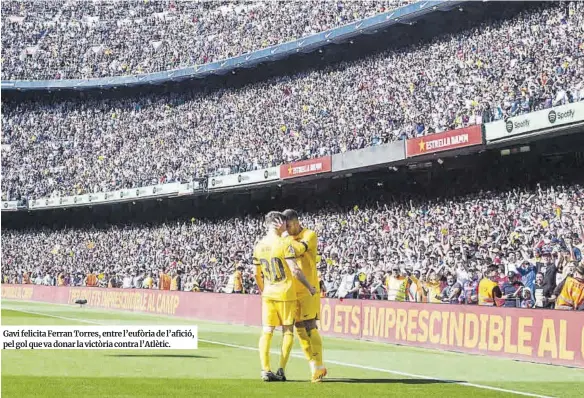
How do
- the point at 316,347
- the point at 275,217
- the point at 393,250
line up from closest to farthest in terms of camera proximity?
the point at 275,217 → the point at 316,347 → the point at 393,250

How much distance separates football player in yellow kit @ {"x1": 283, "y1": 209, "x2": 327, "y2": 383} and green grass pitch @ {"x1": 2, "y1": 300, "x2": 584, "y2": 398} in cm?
31

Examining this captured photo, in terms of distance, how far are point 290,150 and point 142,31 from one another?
25140 millimetres

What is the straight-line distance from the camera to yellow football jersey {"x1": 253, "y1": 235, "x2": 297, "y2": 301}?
11469 mm

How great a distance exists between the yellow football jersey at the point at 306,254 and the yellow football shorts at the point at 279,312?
29 cm

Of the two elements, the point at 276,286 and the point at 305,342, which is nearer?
the point at 276,286

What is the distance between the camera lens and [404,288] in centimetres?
2245

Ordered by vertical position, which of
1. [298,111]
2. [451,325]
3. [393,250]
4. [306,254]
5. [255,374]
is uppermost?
[298,111]

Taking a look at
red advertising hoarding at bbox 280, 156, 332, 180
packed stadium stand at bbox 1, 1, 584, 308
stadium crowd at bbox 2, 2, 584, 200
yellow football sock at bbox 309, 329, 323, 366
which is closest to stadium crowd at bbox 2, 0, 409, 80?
packed stadium stand at bbox 1, 1, 584, 308

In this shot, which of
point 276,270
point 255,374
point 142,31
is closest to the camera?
point 276,270

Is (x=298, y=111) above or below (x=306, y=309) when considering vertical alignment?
above

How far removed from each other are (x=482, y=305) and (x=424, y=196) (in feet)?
58.0

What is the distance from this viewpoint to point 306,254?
11.8 m

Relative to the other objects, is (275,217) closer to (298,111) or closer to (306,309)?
(306,309)

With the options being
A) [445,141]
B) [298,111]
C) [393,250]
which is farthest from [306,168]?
[445,141]
